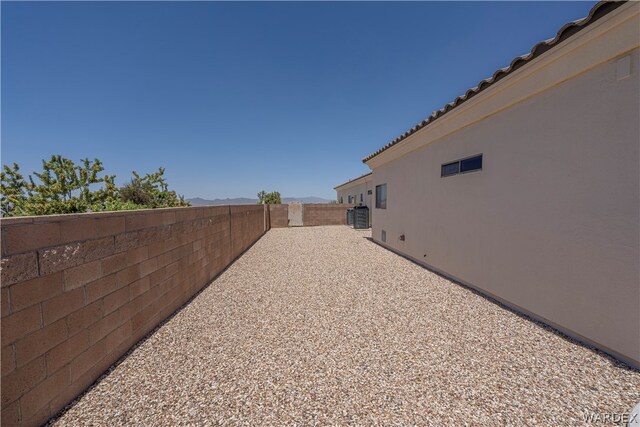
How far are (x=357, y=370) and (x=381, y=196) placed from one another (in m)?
8.08

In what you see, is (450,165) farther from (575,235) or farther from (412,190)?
(575,235)

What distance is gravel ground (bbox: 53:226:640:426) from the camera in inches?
77.1

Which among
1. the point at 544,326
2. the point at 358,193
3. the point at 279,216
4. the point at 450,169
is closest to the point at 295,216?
the point at 279,216

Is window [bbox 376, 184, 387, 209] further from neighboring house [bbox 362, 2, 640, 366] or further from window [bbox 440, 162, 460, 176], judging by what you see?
neighboring house [bbox 362, 2, 640, 366]

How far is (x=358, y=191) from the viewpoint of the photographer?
71.9 ft

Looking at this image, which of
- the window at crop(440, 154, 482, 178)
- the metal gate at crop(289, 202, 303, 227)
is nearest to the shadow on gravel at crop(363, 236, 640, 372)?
the window at crop(440, 154, 482, 178)

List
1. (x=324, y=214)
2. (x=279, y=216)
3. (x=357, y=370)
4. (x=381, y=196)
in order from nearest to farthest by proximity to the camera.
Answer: (x=357, y=370), (x=381, y=196), (x=279, y=216), (x=324, y=214)

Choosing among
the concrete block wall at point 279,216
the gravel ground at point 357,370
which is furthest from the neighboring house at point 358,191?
the gravel ground at point 357,370

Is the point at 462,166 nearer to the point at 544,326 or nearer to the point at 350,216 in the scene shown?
the point at 544,326

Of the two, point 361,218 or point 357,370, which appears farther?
point 361,218

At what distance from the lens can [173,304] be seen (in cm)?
388

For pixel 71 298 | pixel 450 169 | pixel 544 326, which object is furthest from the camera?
pixel 450 169

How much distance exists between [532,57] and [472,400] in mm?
4173

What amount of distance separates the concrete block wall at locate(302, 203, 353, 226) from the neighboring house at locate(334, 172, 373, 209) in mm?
1705
